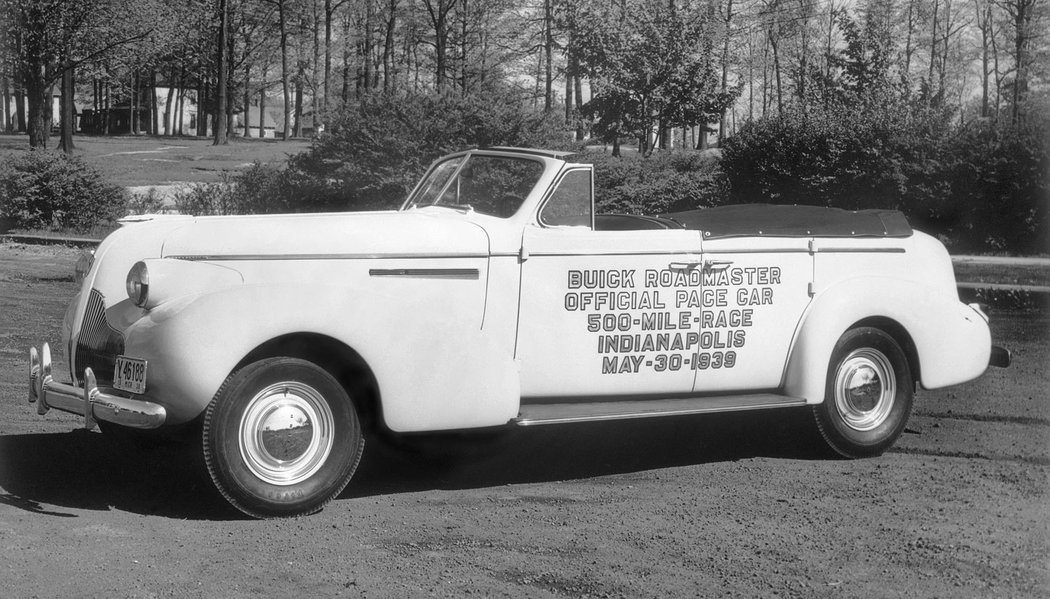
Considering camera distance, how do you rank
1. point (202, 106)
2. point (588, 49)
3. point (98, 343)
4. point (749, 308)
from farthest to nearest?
point (202, 106)
point (588, 49)
point (749, 308)
point (98, 343)

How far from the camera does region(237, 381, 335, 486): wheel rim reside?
16.1 feet

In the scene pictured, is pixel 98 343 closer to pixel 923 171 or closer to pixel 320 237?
pixel 320 237

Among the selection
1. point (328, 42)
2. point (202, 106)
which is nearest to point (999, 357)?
point (328, 42)

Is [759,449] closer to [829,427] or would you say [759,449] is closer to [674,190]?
[829,427]

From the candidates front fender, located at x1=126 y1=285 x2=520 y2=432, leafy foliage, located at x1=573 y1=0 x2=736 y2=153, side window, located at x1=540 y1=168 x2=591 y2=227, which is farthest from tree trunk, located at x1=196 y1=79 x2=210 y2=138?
front fender, located at x1=126 y1=285 x2=520 y2=432

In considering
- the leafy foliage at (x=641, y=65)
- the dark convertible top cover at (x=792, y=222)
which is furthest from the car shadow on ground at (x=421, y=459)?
the leafy foliage at (x=641, y=65)

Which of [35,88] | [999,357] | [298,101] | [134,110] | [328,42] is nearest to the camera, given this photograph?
[999,357]

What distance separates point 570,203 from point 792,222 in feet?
4.69

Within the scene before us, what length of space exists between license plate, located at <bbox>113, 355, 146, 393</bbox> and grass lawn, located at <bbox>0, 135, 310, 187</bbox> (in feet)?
78.9

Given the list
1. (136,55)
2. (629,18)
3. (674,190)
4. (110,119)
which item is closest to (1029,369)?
(674,190)

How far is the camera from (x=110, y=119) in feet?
255

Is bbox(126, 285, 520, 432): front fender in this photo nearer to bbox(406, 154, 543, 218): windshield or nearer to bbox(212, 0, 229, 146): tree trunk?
A: bbox(406, 154, 543, 218): windshield

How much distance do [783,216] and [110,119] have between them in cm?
7827

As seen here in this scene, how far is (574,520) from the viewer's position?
506cm
